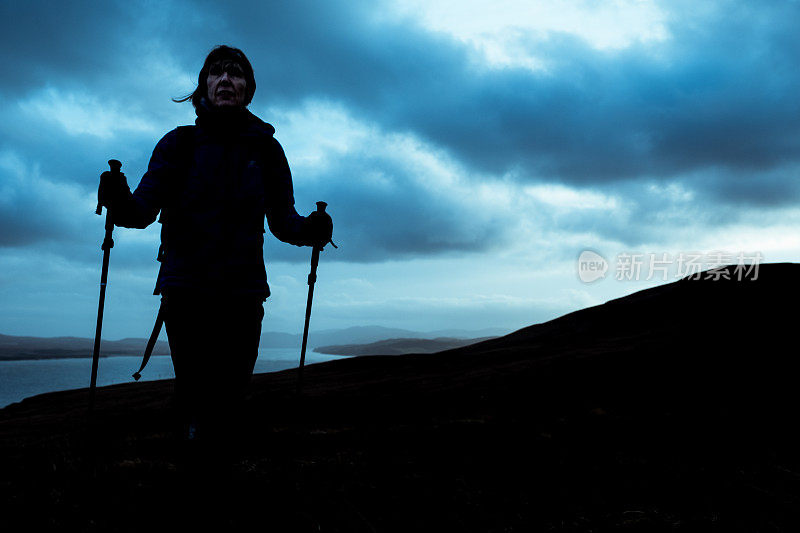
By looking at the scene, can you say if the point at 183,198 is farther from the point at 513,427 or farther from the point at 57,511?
the point at 513,427

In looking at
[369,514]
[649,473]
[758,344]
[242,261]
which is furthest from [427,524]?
[758,344]

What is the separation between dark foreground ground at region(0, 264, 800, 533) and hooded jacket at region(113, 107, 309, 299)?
4.10 feet

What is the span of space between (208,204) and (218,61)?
1.46 metres

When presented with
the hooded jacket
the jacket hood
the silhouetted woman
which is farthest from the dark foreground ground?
the jacket hood

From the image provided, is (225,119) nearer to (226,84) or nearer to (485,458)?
(226,84)

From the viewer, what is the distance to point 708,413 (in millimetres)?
11172

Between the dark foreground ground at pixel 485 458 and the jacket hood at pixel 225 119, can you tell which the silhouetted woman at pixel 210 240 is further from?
the dark foreground ground at pixel 485 458

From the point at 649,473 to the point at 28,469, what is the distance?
29.2ft

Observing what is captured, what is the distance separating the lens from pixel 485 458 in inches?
316

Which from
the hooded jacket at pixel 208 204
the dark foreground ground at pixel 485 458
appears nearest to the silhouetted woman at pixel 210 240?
the hooded jacket at pixel 208 204

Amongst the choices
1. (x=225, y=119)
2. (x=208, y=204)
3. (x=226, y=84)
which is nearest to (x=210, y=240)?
(x=208, y=204)

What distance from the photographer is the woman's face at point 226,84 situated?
4645 millimetres

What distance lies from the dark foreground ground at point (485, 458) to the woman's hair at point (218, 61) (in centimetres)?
294

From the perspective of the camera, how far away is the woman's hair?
4.85 meters
